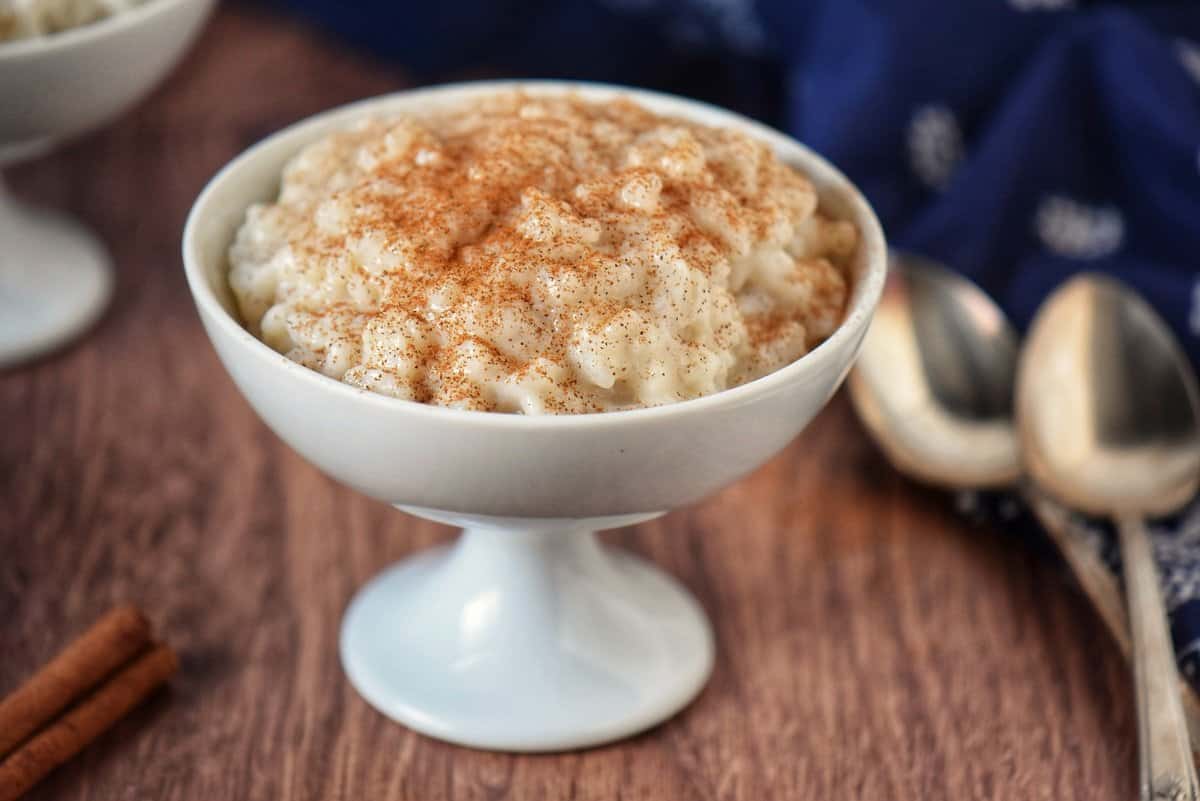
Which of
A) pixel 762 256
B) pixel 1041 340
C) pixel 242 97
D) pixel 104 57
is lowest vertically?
pixel 242 97

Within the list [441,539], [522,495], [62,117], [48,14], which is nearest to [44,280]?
[62,117]

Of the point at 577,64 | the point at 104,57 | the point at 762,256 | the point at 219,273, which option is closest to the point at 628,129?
the point at 762,256

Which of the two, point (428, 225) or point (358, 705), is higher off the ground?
point (428, 225)

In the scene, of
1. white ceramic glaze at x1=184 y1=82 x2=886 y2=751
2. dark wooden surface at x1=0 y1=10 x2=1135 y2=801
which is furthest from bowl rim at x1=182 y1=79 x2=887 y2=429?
dark wooden surface at x1=0 y1=10 x2=1135 y2=801

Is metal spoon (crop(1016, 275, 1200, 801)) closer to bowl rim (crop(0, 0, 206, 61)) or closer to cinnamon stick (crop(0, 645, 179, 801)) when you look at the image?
cinnamon stick (crop(0, 645, 179, 801))

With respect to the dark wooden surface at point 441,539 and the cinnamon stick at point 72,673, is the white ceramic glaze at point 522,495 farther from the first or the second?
the cinnamon stick at point 72,673

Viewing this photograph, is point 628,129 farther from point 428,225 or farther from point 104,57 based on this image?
point 104,57

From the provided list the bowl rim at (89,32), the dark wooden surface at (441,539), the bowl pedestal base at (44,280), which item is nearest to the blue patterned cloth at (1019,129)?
the dark wooden surface at (441,539)
